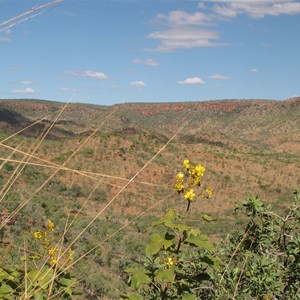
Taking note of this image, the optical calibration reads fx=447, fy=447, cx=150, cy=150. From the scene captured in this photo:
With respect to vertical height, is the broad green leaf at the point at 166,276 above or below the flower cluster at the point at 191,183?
below

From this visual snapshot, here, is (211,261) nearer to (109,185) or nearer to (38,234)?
(38,234)

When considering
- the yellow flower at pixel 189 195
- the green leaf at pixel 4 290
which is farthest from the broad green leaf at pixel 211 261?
the green leaf at pixel 4 290

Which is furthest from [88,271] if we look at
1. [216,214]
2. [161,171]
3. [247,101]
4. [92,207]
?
[247,101]

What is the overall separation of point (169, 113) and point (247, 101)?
18.5 metres

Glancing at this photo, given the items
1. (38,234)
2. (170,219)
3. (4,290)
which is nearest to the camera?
(4,290)

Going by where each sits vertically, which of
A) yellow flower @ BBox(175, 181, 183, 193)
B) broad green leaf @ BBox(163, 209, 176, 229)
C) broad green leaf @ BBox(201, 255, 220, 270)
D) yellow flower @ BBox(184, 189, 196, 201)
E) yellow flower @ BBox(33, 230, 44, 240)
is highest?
yellow flower @ BBox(175, 181, 183, 193)

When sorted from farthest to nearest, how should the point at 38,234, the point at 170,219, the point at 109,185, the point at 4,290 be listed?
the point at 109,185 → the point at 38,234 → the point at 170,219 → the point at 4,290

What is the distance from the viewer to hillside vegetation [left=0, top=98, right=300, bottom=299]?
1905mm

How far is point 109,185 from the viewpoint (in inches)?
839

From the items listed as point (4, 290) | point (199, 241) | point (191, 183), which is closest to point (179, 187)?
point (191, 183)

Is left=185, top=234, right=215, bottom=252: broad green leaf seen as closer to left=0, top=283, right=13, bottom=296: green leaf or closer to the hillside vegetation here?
the hillside vegetation

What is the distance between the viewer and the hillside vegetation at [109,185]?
1905 mm

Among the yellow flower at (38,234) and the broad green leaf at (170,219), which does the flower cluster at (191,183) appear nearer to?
the broad green leaf at (170,219)

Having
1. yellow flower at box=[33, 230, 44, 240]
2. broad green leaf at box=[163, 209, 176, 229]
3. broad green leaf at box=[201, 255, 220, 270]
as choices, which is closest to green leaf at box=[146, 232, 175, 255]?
broad green leaf at box=[163, 209, 176, 229]
